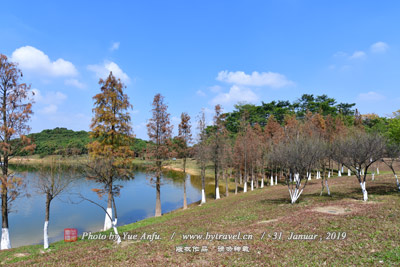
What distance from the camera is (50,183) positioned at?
1552 centimetres

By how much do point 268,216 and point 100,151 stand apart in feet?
57.3

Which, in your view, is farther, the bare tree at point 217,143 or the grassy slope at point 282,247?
the bare tree at point 217,143

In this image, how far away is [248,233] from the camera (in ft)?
42.8

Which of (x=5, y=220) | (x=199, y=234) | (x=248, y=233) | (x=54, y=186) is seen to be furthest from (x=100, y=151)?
(x=248, y=233)

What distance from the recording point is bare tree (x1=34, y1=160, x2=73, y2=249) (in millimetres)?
15352

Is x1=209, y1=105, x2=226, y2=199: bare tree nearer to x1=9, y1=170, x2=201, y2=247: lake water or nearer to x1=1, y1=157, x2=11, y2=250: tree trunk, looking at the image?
x1=9, y1=170, x2=201, y2=247: lake water

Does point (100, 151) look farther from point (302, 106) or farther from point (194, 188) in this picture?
point (302, 106)

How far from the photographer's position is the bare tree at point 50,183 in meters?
15.4

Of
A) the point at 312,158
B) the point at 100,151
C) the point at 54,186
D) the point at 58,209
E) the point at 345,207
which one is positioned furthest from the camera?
the point at 58,209

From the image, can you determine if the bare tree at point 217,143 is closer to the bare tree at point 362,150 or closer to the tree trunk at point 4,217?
the bare tree at point 362,150

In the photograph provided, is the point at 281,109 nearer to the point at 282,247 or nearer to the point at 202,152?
the point at 202,152

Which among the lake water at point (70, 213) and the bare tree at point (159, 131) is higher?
the bare tree at point (159, 131)

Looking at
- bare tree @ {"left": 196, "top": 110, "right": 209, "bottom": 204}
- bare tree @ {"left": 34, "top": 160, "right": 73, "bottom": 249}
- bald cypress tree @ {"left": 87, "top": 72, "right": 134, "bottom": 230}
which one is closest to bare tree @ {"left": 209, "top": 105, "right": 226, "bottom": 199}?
bare tree @ {"left": 196, "top": 110, "right": 209, "bottom": 204}

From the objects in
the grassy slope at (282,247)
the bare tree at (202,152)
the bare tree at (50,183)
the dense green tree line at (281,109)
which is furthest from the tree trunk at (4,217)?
the dense green tree line at (281,109)
